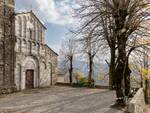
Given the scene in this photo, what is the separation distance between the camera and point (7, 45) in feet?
97.1

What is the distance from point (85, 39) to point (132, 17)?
388 cm

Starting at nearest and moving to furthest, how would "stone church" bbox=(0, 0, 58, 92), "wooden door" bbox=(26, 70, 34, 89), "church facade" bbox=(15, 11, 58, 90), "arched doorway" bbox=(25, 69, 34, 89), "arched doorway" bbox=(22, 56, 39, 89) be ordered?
"stone church" bbox=(0, 0, 58, 92), "church facade" bbox=(15, 11, 58, 90), "arched doorway" bbox=(22, 56, 39, 89), "arched doorway" bbox=(25, 69, 34, 89), "wooden door" bbox=(26, 70, 34, 89)

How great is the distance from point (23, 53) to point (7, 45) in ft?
10.1

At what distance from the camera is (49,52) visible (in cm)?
3762

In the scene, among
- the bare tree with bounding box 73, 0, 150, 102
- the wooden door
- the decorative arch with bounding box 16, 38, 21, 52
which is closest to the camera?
the bare tree with bounding box 73, 0, 150, 102

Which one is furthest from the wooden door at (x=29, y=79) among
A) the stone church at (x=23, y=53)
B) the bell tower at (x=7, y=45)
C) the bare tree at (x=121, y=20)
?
the bare tree at (x=121, y=20)

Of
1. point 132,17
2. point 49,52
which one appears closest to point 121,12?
point 132,17

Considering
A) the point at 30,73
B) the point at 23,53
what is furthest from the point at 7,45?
the point at 30,73

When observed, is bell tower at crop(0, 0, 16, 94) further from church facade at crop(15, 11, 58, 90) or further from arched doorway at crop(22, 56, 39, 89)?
arched doorway at crop(22, 56, 39, 89)

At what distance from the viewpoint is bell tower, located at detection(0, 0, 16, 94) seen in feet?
94.4

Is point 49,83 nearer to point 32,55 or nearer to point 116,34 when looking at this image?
point 32,55

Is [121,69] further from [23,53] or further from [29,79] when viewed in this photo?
[29,79]

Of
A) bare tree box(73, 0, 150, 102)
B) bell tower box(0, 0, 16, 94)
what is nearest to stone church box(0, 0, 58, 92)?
bell tower box(0, 0, 16, 94)

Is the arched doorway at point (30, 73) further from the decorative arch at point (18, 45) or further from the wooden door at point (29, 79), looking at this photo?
the decorative arch at point (18, 45)
